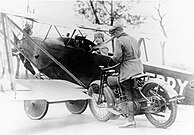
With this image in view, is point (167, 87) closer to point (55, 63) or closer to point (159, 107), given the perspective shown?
point (159, 107)

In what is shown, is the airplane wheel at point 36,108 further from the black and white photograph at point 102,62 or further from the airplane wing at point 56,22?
the airplane wing at point 56,22

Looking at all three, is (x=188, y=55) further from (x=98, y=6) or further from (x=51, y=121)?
(x=51, y=121)

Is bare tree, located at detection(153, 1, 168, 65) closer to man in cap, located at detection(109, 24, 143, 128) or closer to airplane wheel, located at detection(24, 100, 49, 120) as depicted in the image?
man in cap, located at detection(109, 24, 143, 128)

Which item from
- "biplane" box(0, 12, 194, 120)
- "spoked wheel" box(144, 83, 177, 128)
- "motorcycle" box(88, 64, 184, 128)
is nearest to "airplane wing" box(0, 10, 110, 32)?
"biplane" box(0, 12, 194, 120)

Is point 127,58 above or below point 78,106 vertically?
above

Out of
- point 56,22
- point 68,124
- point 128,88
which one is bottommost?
point 68,124

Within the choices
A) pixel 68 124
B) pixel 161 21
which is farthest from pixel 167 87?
pixel 68 124
